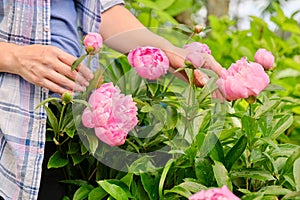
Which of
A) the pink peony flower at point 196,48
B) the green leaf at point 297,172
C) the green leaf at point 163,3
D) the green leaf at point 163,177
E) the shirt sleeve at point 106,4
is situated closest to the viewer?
the green leaf at point 297,172

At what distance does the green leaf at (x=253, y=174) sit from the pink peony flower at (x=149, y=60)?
0.23 metres

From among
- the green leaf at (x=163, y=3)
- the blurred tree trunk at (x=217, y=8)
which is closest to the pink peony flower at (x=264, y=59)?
the green leaf at (x=163, y=3)

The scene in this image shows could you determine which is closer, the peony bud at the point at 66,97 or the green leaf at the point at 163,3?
the peony bud at the point at 66,97

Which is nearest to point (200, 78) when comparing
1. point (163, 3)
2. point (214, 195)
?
point (214, 195)

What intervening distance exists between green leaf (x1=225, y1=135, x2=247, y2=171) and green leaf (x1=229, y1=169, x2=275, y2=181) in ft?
0.10

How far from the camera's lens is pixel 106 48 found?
51.9 inches

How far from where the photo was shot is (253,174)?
1.05 meters

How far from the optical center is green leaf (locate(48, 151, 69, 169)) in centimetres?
117

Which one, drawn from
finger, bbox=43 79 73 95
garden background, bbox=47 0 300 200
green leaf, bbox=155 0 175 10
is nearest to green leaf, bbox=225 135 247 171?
garden background, bbox=47 0 300 200

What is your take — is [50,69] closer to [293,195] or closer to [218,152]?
[218,152]

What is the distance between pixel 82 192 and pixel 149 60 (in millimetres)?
295

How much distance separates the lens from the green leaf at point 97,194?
113 centimetres

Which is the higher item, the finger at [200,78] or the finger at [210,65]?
the finger at [210,65]

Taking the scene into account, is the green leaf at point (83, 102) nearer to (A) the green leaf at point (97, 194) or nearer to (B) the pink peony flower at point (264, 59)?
(A) the green leaf at point (97, 194)
